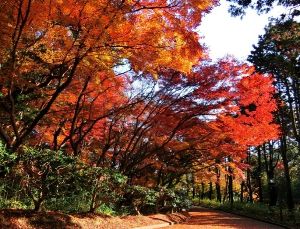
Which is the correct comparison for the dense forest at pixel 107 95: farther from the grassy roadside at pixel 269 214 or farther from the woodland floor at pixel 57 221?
the grassy roadside at pixel 269 214

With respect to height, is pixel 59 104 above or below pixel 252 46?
below

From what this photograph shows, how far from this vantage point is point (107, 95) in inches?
544

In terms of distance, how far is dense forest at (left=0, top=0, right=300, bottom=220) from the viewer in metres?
7.95

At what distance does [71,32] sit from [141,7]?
1.82 metres

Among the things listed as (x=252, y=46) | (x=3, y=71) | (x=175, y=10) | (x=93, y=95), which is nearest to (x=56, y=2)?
(x=175, y=10)

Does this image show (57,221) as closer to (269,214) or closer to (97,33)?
(97,33)

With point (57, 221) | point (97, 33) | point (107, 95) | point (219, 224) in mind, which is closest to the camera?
point (97, 33)

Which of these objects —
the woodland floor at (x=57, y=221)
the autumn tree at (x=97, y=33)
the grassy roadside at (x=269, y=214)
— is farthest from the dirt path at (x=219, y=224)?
the autumn tree at (x=97, y=33)

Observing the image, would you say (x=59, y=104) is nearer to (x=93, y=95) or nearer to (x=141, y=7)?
(x=93, y=95)

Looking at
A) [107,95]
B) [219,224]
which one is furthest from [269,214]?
[107,95]

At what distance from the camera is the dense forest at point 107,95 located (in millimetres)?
7953

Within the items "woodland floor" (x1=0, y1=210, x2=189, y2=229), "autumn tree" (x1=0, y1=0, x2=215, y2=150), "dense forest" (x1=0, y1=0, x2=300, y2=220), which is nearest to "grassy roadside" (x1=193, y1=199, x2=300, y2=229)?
"dense forest" (x1=0, y1=0, x2=300, y2=220)

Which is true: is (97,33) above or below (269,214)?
above

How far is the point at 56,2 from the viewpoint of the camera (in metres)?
7.44
